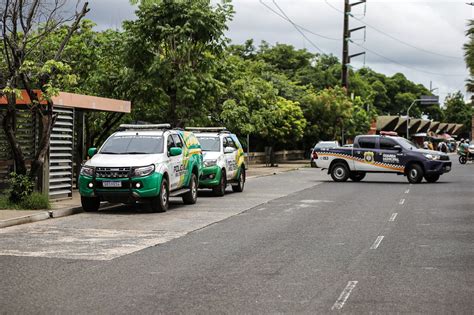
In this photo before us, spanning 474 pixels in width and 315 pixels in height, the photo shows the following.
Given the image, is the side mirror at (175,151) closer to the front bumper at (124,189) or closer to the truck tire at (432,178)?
the front bumper at (124,189)

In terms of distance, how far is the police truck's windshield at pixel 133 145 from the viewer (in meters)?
18.8

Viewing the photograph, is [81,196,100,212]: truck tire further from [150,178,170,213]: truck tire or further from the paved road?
[150,178,170,213]: truck tire

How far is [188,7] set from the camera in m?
26.6

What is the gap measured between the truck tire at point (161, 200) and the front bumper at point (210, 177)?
4905mm

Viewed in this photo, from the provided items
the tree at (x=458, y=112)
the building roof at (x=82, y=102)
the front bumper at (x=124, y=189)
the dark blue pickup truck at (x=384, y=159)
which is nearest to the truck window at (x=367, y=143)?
the dark blue pickup truck at (x=384, y=159)

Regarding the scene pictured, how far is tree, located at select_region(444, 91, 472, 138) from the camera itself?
475 feet

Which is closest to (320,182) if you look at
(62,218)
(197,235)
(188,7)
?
(188,7)

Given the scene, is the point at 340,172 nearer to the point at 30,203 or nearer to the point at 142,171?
the point at 142,171

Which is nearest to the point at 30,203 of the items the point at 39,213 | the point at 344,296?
the point at 39,213

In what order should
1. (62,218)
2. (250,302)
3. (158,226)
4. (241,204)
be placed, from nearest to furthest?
(250,302) → (158,226) → (62,218) → (241,204)

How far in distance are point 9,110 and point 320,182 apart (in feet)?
56.2

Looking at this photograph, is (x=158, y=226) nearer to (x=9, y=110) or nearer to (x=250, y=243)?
(x=250, y=243)

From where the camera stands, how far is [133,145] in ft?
62.4

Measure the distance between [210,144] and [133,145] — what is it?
5.69 m
